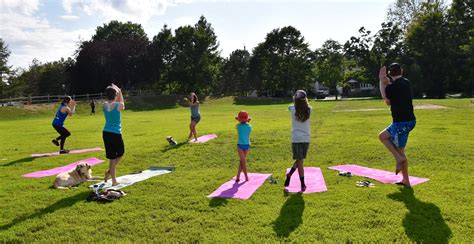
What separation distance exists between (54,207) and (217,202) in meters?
2.95

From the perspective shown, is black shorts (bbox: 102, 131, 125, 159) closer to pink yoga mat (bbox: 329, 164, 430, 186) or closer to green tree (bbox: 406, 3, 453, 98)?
pink yoga mat (bbox: 329, 164, 430, 186)

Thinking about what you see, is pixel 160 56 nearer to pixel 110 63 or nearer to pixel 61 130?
pixel 110 63

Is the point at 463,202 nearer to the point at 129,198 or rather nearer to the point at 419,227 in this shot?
the point at 419,227

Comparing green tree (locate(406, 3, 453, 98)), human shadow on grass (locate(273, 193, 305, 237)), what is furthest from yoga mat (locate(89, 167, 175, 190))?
green tree (locate(406, 3, 453, 98))

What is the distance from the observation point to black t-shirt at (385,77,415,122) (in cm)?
711

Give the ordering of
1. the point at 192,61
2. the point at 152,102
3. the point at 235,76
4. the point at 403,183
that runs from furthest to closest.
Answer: the point at 235,76 → the point at 192,61 → the point at 152,102 → the point at 403,183

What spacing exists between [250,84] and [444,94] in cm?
3580

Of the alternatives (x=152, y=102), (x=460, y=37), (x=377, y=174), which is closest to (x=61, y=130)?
(x=377, y=174)

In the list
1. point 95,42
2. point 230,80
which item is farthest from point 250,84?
point 95,42

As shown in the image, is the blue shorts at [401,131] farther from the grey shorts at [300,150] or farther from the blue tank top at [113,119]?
the blue tank top at [113,119]

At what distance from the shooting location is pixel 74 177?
8.53 metres

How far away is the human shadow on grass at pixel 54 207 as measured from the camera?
6.11 meters

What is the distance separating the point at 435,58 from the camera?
64.2m

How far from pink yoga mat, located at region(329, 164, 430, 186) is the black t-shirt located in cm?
150
